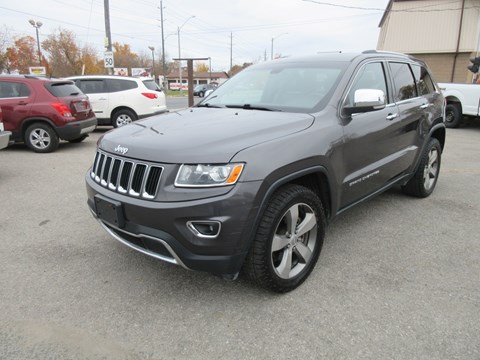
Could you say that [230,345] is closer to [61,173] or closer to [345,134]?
[345,134]

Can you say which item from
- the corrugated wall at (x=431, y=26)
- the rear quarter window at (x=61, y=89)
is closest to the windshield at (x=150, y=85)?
the rear quarter window at (x=61, y=89)

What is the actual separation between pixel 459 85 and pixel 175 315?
41.4 ft

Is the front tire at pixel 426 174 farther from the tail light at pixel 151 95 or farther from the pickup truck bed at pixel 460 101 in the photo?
the pickup truck bed at pixel 460 101

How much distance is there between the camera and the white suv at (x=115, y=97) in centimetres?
1059

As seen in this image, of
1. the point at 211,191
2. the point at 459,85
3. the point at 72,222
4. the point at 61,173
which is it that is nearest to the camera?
the point at 211,191

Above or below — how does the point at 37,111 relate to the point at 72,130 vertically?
above

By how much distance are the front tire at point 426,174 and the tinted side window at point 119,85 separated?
829cm

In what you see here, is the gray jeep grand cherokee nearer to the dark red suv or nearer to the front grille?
the front grille

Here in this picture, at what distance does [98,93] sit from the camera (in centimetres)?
1059

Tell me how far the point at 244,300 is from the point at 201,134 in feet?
4.02

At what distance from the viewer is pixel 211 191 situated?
7.51 feet

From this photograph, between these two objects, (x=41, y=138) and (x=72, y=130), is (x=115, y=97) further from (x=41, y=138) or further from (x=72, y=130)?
(x=41, y=138)

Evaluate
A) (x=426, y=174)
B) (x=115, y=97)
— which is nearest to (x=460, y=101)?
(x=426, y=174)

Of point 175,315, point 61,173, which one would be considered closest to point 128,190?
point 175,315
